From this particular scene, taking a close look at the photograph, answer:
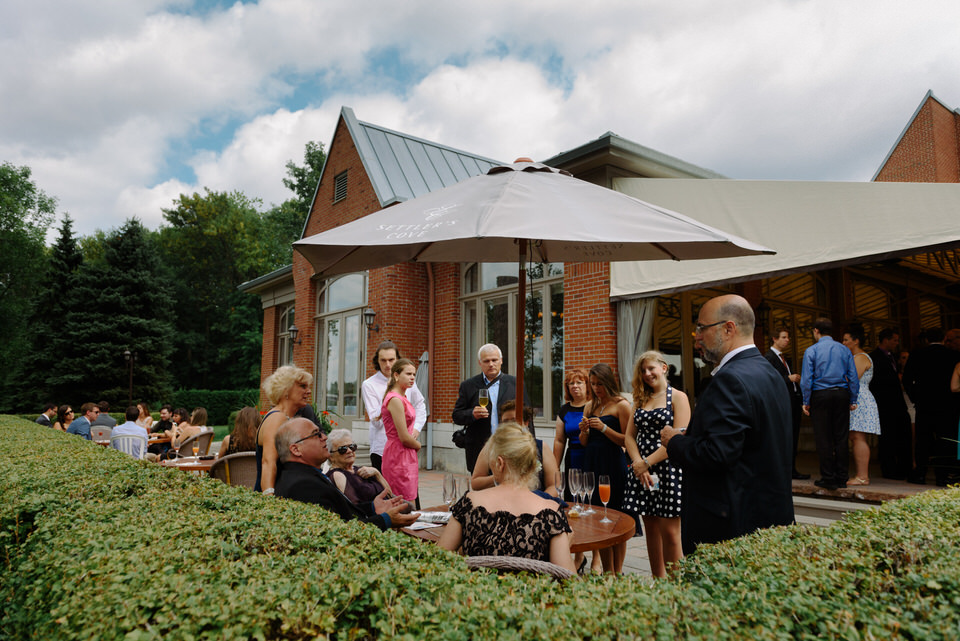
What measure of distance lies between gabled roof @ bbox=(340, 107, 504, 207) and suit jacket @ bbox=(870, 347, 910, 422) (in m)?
9.05

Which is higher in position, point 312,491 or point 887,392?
point 887,392

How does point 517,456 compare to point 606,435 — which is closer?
point 517,456

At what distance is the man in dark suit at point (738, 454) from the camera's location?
2.65 metres

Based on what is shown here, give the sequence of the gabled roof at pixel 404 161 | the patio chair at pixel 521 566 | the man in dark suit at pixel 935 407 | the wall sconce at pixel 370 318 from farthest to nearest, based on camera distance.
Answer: the gabled roof at pixel 404 161 → the wall sconce at pixel 370 318 → the man in dark suit at pixel 935 407 → the patio chair at pixel 521 566

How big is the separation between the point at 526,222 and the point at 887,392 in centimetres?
721

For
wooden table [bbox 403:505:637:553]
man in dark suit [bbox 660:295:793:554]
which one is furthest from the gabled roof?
man in dark suit [bbox 660:295:793:554]

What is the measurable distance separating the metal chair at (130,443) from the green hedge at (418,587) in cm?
622

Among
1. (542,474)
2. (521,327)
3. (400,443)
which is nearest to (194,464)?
(400,443)

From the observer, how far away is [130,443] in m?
7.90

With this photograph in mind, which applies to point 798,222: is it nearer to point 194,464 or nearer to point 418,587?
point 418,587

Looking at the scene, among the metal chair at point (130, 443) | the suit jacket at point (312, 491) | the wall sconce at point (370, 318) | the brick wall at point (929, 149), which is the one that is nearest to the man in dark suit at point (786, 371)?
the suit jacket at point (312, 491)

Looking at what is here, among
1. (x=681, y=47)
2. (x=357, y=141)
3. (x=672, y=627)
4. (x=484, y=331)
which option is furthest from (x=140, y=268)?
(x=672, y=627)

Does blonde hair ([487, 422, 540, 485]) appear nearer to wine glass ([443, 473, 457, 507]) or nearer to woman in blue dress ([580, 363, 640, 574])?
wine glass ([443, 473, 457, 507])

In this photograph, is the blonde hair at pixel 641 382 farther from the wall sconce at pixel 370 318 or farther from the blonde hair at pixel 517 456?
the wall sconce at pixel 370 318
